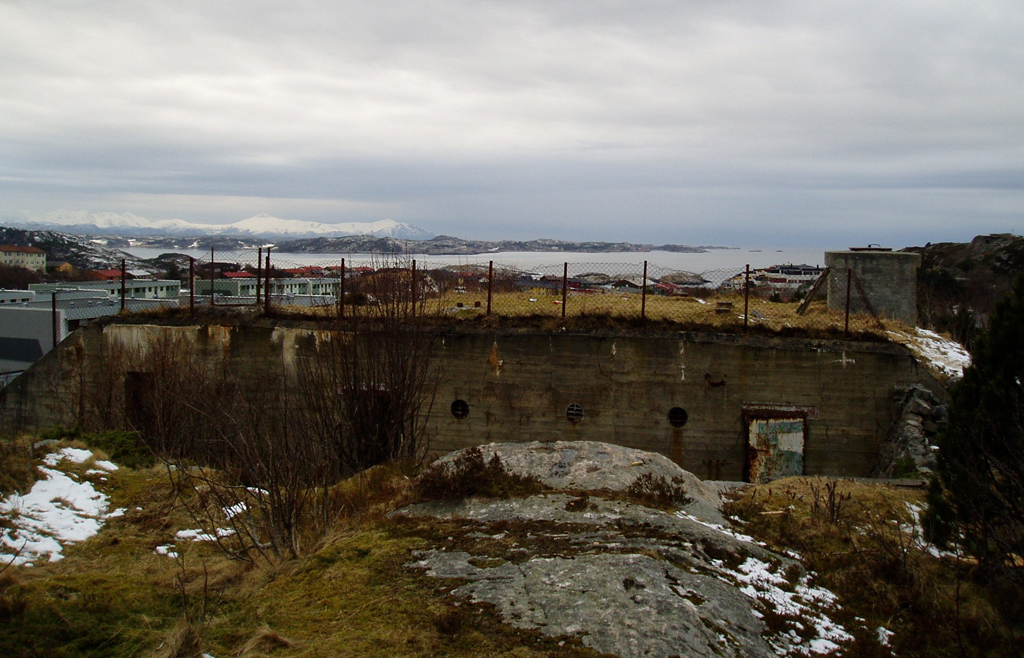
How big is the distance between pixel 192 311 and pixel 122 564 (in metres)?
11.7

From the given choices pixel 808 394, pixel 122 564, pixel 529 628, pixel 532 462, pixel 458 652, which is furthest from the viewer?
pixel 808 394

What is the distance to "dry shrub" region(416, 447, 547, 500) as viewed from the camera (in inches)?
325

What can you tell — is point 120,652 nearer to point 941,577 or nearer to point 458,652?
point 458,652

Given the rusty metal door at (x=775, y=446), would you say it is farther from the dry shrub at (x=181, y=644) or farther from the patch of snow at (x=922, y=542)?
the dry shrub at (x=181, y=644)

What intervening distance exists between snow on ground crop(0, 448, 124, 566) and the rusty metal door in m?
11.4

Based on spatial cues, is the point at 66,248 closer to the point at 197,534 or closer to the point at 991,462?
the point at 197,534

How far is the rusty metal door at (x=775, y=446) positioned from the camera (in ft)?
47.8

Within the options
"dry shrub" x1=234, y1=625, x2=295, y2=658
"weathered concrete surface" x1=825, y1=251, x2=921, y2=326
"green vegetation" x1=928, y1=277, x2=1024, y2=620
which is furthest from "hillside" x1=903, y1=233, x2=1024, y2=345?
"dry shrub" x1=234, y1=625, x2=295, y2=658

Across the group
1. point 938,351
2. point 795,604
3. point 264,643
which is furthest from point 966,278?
point 264,643

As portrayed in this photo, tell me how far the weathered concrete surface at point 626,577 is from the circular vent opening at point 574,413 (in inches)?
274

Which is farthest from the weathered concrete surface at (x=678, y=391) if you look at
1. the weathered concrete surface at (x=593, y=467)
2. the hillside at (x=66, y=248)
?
the hillside at (x=66, y=248)

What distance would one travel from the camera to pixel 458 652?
15.4 feet

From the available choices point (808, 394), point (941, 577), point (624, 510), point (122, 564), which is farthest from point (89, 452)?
point (808, 394)

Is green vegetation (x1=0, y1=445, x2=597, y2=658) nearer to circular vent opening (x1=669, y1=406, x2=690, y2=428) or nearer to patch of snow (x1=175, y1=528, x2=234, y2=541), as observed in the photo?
patch of snow (x1=175, y1=528, x2=234, y2=541)
